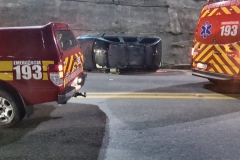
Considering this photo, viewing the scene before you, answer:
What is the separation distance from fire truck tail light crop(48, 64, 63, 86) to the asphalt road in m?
0.87

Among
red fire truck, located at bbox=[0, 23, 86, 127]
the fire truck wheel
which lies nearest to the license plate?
red fire truck, located at bbox=[0, 23, 86, 127]

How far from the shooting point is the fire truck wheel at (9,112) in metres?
4.64

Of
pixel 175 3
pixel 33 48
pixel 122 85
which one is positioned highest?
pixel 175 3

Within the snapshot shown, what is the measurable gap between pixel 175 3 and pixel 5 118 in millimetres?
15423

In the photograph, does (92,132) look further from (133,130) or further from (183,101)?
(183,101)

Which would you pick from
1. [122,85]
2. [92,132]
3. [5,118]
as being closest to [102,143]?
[92,132]

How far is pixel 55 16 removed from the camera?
51.9ft

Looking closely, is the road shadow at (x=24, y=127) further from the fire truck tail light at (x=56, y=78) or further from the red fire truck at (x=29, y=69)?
the fire truck tail light at (x=56, y=78)

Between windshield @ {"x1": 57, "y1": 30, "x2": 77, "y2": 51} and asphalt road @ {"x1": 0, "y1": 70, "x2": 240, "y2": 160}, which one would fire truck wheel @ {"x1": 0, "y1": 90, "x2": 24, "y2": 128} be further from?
windshield @ {"x1": 57, "y1": 30, "x2": 77, "y2": 51}

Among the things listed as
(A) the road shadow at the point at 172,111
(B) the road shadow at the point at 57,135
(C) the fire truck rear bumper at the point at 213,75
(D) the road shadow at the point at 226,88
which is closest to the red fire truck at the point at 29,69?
(B) the road shadow at the point at 57,135

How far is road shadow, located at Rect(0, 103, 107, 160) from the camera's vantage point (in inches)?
151

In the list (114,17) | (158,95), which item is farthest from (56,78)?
(114,17)

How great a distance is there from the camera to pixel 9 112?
15.5 ft

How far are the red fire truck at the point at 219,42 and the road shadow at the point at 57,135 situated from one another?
3.44 m
